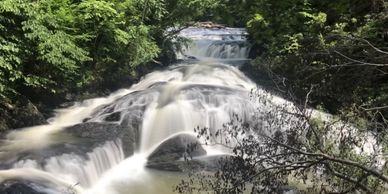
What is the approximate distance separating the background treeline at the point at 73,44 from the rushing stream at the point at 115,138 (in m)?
0.83

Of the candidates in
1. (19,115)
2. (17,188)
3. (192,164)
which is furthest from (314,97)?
(19,115)

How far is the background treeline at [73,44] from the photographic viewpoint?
35.7 feet

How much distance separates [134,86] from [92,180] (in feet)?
26.9

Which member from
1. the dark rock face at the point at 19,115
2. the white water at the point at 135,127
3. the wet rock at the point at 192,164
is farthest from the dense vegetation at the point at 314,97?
the dark rock face at the point at 19,115

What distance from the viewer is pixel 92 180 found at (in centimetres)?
966

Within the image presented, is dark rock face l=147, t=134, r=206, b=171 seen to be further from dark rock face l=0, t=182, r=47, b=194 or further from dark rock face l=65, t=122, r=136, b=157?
dark rock face l=0, t=182, r=47, b=194

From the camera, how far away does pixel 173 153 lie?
1099cm

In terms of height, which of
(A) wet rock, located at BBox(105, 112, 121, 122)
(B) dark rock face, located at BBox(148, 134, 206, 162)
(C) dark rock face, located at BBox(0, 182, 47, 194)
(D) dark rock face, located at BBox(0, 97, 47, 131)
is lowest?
(B) dark rock face, located at BBox(148, 134, 206, 162)

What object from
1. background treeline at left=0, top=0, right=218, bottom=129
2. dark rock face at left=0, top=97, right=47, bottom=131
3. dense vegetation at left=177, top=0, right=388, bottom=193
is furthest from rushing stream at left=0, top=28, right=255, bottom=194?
dense vegetation at left=177, top=0, right=388, bottom=193

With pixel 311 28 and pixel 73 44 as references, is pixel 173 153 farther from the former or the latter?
pixel 311 28

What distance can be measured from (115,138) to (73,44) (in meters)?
3.08

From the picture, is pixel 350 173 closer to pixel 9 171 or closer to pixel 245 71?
pixel 9 171

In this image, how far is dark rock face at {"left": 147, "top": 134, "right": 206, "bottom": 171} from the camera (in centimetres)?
1050

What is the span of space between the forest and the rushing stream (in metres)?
0.91
